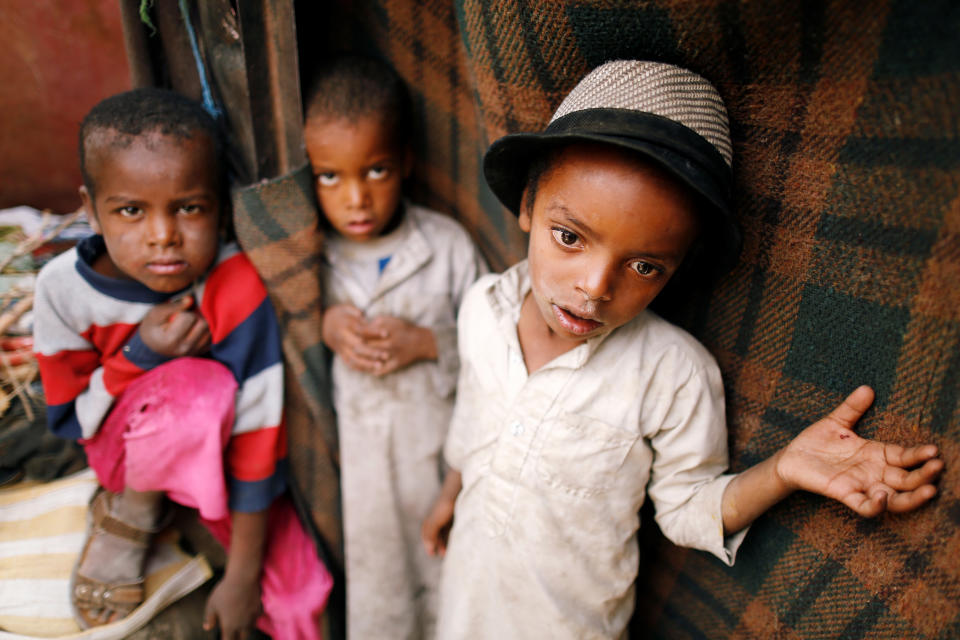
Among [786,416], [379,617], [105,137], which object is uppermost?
[105,137]

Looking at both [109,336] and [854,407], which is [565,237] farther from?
[109,336]

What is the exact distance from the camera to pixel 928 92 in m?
0.74

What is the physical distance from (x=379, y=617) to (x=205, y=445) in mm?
702

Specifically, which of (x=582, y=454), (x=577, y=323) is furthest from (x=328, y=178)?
(x=582, y=454)

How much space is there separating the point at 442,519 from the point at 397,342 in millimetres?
447

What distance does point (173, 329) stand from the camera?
4.39ft

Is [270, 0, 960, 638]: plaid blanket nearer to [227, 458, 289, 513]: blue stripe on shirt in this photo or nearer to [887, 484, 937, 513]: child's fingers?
[887, 484, 937, 513]: child's fingers

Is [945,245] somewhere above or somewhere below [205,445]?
above

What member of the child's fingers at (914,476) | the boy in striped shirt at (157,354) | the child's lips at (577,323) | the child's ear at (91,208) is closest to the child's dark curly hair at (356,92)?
the boy in striped shirt at (157,354)

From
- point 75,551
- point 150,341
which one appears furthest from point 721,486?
point 75,551

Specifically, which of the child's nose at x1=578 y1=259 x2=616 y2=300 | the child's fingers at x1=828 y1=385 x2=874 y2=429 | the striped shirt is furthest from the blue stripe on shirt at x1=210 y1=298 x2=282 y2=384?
the child's fingers at x1=828 y1=385 x2=874 y2=429

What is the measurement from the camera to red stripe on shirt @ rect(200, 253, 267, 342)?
1.38 m

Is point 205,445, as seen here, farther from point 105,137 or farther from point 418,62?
point 418,62

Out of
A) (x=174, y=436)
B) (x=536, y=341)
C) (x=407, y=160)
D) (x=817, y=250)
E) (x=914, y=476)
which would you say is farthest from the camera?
(x=407, y=160)
